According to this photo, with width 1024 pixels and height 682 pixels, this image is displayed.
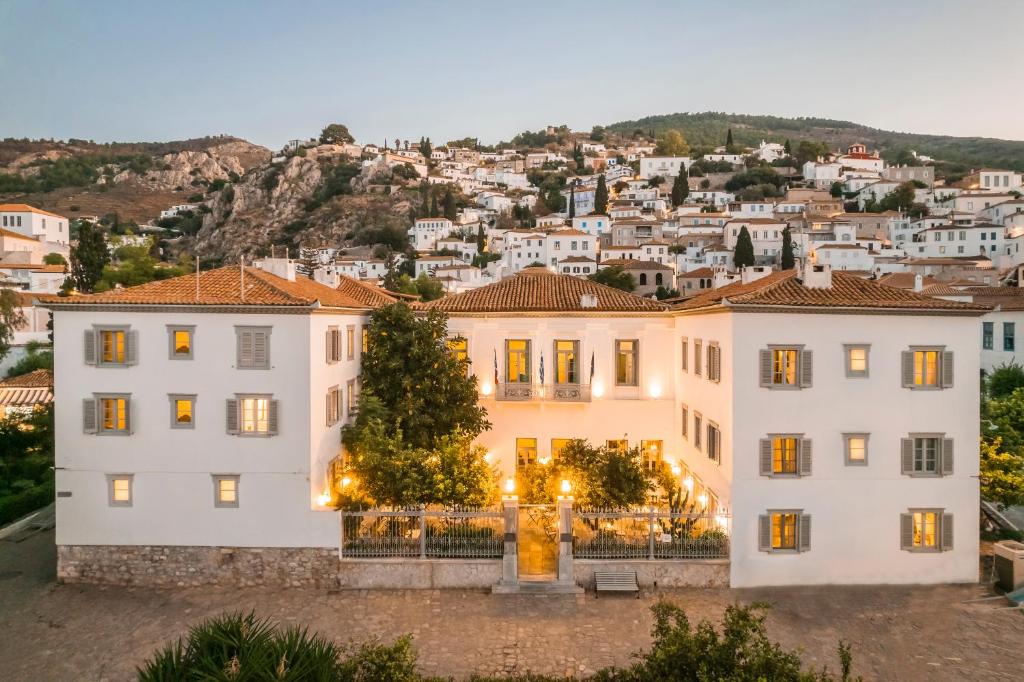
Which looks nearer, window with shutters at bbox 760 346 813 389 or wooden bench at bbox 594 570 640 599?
wooden bench at bbox 594 570 640 599

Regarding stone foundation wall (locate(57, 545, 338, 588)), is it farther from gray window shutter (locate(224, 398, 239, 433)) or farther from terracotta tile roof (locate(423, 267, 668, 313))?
terracotta tile roof (locate(423, 267, 668, 313))

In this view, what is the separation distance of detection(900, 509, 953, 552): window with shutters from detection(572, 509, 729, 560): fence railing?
17.2 ft

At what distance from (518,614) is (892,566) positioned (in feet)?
36.3

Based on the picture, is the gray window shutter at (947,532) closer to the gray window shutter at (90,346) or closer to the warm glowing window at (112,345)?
the warm glowing window at (112,345)

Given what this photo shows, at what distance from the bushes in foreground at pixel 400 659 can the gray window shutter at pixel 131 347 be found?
10735mm

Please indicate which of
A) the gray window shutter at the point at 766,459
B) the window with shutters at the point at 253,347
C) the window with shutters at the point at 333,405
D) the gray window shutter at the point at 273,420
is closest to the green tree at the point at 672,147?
the gray window shutter at the point at 766,459

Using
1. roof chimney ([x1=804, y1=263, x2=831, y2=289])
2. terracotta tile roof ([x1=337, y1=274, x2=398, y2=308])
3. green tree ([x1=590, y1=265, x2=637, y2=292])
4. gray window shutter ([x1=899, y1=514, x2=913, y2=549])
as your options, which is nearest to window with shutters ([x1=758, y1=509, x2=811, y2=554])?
gray window shutter ([x1=899, y1=514, x2=913, y2=549])

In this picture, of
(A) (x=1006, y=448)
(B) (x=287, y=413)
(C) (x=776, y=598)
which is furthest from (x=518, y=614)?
(A) (x=1006, y=448)

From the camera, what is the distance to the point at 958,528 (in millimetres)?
17766

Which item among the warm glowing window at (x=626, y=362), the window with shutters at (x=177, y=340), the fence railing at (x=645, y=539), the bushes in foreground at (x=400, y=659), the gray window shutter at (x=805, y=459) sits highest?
the window with shutters at (x=177, y=340)

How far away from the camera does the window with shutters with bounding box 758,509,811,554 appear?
17469 mm

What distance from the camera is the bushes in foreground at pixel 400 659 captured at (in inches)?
315

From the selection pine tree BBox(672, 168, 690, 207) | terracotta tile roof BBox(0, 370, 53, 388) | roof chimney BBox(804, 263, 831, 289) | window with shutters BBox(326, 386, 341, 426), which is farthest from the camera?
pine tree BBox(672, 168, 690, 207)

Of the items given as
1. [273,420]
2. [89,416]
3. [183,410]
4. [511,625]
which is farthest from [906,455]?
[89,416]
